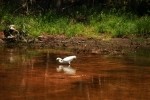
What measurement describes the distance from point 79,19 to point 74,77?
1068 cm

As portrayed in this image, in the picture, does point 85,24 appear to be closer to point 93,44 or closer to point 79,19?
point 79,19

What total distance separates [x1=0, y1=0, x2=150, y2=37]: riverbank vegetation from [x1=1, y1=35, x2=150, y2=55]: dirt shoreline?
758mm

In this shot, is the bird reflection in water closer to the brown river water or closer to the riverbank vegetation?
the brown river water

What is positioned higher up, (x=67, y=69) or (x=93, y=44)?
(x=93, y=44)

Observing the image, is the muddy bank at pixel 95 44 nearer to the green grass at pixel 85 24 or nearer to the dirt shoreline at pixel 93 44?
the dirt shoreline at pixel 93 44

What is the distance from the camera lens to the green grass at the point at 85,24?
18875 millimetres

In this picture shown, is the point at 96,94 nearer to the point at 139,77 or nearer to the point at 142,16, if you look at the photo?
the point at 139,77

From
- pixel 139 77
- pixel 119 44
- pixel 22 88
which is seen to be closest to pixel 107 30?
pixel 119 44

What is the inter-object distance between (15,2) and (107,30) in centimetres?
661

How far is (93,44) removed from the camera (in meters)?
16.8

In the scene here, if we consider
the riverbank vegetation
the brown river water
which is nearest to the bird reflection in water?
the brown river water

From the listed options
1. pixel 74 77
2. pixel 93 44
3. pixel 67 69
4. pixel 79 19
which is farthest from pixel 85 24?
pixel 74 77

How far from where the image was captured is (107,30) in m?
19.3

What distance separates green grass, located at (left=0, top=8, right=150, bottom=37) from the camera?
18875 mm
